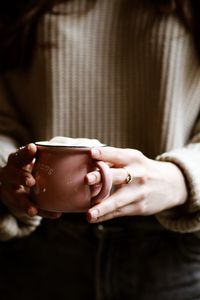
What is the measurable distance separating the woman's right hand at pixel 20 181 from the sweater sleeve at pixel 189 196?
0.20 m

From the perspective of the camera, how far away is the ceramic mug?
0.63 metres

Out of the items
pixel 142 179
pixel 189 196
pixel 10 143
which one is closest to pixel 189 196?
pixel 189 196

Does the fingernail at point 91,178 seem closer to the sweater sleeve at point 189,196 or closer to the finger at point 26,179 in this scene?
the finger at point 26,179

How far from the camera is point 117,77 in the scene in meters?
0.94

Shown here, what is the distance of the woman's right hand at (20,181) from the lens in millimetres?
667

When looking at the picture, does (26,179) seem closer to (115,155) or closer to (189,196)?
(115,155)

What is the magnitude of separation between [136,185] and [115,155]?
63mm

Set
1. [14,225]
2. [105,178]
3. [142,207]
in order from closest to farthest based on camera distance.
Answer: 1. [105,178]
2. [142,207]
3. [14,225]

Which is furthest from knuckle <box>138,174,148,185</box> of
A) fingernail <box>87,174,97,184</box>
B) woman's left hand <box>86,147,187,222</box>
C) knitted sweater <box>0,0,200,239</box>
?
knitted sweater <box>0,0,200,239</box>

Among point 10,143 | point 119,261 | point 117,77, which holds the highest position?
point 117,77

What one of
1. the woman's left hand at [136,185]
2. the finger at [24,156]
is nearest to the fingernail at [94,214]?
the woman's left hand at [136,185]

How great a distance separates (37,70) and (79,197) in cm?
39

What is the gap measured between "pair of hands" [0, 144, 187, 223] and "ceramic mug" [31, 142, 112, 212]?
1cm

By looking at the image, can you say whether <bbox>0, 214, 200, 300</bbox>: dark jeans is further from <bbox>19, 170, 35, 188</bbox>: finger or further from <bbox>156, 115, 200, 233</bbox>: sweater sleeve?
<bbox>19, 170, 35, 188</bbox>: finger
